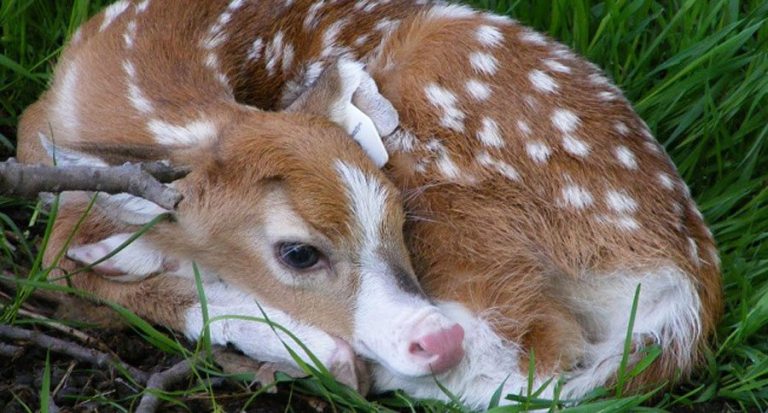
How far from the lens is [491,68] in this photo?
13.1ft

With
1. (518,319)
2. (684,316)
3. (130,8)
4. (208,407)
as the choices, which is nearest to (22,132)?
(130,8)

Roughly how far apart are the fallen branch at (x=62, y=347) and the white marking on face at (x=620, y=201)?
4.51ft

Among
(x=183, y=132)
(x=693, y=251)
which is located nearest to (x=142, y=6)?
(x=183, y=132)

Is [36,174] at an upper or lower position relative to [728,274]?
upper

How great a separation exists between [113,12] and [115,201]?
100 cm

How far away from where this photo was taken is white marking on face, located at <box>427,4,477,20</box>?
4262 mm

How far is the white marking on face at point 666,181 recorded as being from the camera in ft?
12.5

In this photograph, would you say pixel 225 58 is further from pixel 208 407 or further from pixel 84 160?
pixel 208 407

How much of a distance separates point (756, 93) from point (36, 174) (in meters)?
2.48

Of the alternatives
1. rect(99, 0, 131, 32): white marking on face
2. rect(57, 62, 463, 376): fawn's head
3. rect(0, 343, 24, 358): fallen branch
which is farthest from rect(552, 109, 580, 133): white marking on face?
rect(0, 343, 24, 358): fallen branch

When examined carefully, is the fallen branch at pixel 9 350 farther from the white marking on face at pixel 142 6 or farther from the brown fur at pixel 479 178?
the white marking on face at pixel 142 6

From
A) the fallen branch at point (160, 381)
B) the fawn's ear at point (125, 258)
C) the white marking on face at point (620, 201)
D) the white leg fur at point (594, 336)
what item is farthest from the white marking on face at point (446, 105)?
the fallen branch at point (160, 381)

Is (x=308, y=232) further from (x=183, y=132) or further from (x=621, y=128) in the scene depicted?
(x=621, y=128)

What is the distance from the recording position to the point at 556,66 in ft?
13.2
